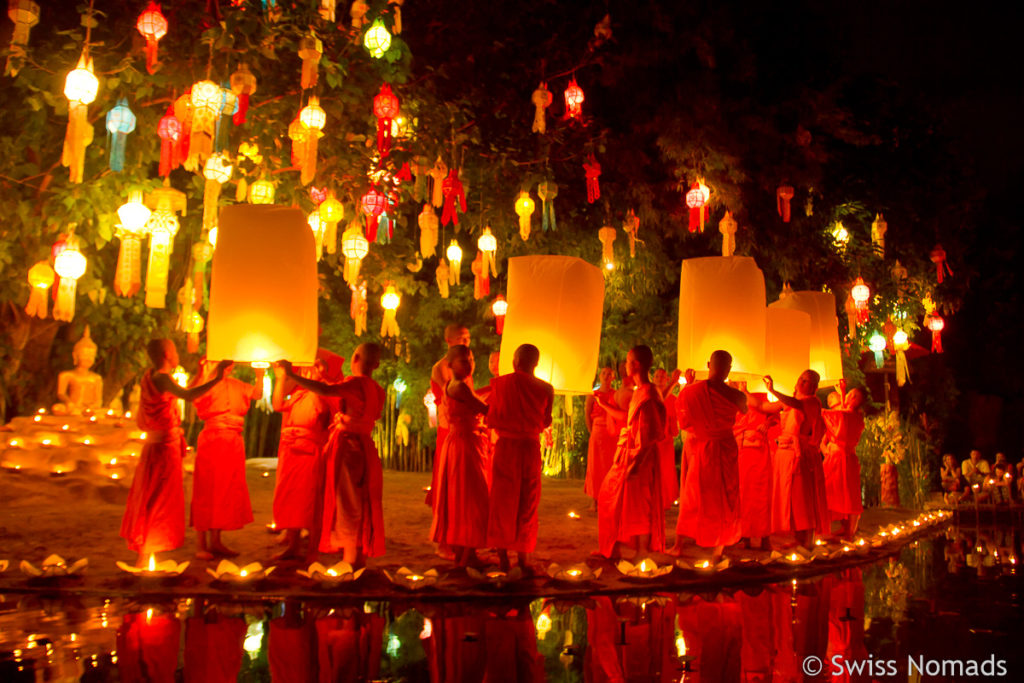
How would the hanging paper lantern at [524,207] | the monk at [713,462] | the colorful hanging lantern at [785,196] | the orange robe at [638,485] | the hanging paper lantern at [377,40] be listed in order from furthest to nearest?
the colorful hanging lantern at [785,196] → the hanging paper lantern at [524,207] → the hanging paper lantern at [377,40] → the monk at [713,462] → the orange robe at [638,485]

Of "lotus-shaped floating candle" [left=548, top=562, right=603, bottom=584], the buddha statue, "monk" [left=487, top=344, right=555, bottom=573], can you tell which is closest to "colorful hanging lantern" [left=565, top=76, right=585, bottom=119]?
"monk" [left=487, top=344, right=555, bottom=573]

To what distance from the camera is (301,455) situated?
19.8 feet

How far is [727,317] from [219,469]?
13.5 ft

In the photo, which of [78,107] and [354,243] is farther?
[354,243]

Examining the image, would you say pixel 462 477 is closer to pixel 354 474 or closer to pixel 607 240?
pixel 354 474

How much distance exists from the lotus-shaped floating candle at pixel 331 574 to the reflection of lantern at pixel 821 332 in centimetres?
565

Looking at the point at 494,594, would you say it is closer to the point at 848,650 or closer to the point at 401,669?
the point at 401,669

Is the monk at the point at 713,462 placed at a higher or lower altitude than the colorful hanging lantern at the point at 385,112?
lower

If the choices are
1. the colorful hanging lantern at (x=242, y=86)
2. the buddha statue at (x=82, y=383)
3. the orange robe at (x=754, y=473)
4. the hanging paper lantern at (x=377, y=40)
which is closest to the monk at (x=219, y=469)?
the colorful hanging lantern at (x=242, y=86)

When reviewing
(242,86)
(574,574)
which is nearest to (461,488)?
(574,574)

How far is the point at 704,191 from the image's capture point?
31.5 ft

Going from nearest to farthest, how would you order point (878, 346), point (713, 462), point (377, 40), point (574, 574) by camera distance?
point (574, 574) < point (713, 462) < point (377, 40) < point (878, 346)

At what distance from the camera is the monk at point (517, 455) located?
557 cm

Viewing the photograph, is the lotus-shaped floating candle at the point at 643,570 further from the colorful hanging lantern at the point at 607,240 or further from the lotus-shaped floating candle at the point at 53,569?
the colorful hanging lantern at the point at 607,240
